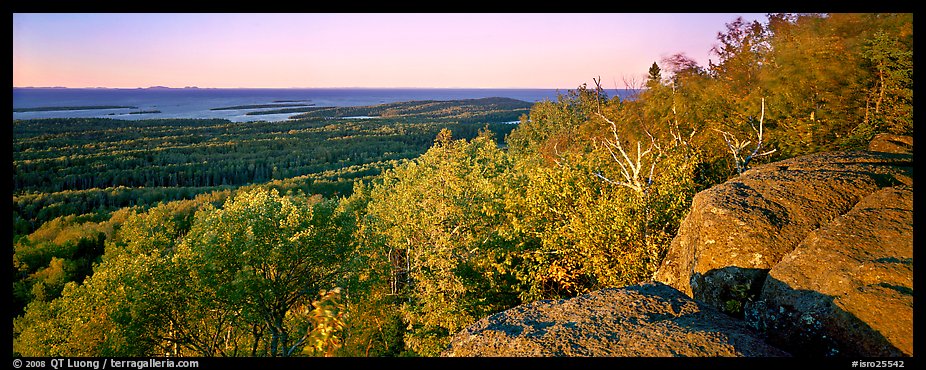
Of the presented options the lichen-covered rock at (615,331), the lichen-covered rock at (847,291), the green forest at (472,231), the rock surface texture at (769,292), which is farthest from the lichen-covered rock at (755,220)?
the green forest at (472,231)

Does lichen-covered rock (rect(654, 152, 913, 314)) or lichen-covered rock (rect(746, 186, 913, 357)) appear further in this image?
lichen-covered rock (rect(654, 152, 913, 314))

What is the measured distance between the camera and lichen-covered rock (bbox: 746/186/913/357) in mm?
5922

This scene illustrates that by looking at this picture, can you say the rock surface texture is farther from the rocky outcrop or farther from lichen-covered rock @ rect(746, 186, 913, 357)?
the rocky outcrop

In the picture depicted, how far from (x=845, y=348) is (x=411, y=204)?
16.5 meters

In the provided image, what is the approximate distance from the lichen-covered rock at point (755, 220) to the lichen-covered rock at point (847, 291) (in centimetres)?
65

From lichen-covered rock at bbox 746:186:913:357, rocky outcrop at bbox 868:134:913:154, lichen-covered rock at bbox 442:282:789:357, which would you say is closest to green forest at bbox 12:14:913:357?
rocky outcrop at bbox 868:134:913:154

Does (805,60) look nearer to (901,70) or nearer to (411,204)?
(901,70)

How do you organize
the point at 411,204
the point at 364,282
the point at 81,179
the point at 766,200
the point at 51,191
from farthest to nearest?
the point at 81,179, the point at 51,191, the point at 411,204, the point at 364,282, the point at 766,200

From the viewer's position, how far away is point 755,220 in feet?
30.5

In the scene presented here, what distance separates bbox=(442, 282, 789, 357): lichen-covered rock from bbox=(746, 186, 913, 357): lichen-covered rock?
693 millimetres

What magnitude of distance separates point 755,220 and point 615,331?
16.3ft

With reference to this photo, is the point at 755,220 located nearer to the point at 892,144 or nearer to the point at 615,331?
the point at 615,331
